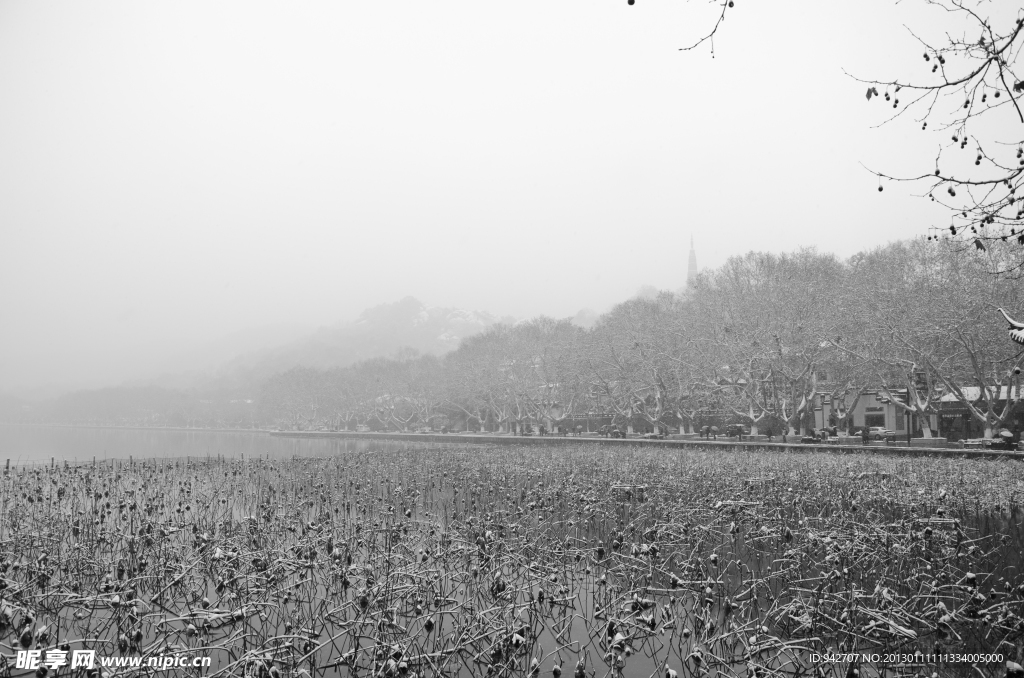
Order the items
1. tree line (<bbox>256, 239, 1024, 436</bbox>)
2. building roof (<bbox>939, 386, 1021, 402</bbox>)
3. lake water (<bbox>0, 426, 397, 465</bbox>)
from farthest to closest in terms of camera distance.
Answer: building roof (<bbox>939, 386, 1021, 402</bbox>), lake water (<bbox>0, 426, 397, 465</bbox>), tree line (<bbox>256, 239, 1024, 436</bbox>)

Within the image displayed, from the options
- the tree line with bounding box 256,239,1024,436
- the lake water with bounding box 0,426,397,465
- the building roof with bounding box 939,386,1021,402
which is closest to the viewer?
the tree line with bounding box 256,239,1024,436

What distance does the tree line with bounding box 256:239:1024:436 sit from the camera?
3170 centimetres

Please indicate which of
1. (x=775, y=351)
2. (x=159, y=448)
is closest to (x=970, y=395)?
(x=775, y=351)

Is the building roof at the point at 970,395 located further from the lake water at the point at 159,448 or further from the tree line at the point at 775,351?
the lake water at the point at 159,448

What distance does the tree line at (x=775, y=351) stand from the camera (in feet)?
104

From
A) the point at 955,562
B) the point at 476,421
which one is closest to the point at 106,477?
the point at 955,562

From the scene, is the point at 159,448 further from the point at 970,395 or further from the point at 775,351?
the point at 970,395

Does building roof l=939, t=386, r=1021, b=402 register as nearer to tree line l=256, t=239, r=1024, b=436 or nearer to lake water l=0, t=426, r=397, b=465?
tree line l=256, t=239, r=1024, b=436

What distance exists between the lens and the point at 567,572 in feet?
30.3

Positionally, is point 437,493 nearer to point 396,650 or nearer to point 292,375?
point 396,650

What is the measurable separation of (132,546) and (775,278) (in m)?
42.2

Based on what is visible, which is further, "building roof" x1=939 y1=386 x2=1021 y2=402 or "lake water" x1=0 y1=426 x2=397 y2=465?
"building roof" x1=939 y1=386 x2=1021 y2=402

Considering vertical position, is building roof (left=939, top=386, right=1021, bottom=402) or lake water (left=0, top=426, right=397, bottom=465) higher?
building roof (left=939, top=386, right=1021, bottom=402)

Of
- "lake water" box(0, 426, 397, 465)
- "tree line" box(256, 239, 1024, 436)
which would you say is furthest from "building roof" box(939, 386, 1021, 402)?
"lake water" box(0, 426, 397, 465)
